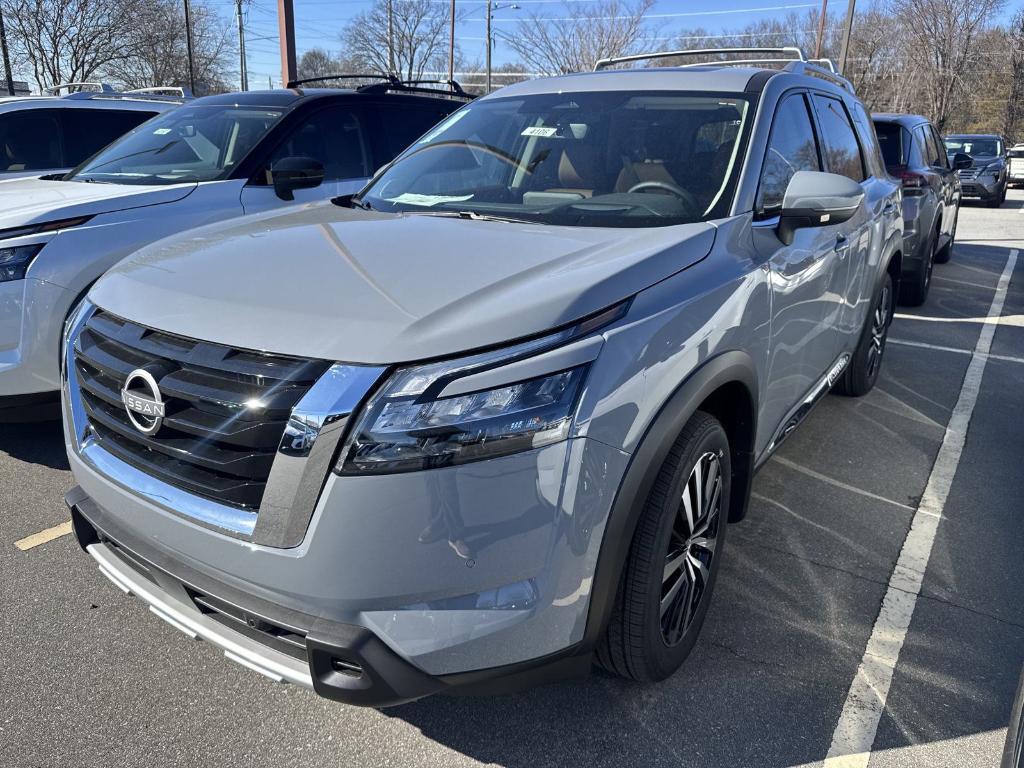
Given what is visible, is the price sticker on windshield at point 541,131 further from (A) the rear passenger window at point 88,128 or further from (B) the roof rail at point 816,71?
(A) the rear passenger window at point 88,128

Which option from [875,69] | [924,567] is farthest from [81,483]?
[875,69]

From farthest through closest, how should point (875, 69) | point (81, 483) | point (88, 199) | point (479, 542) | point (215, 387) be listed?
point (875, 69), point (88, 199), point (81, 483), point (215, 387), point (479, 542)

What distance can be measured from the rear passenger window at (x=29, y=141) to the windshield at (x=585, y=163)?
17.8ft

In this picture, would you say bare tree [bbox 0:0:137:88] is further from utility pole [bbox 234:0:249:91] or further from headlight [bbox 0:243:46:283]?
headlight [bbox 0:243:46:283]

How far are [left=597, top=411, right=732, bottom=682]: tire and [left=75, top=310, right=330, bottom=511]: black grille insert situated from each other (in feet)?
3.14

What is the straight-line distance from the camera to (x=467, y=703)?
2.41m

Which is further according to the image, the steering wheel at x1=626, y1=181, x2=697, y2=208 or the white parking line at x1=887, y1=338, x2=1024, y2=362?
the white parking line at x1=887, y1=338, x2=1024, y2=362

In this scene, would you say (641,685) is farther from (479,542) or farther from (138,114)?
(138,114)

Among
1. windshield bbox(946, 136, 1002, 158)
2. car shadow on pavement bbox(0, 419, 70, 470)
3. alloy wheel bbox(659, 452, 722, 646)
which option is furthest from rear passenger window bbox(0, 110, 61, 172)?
windshield bbox(946, 136, 1002, 158)

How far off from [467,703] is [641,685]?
53 centimetres

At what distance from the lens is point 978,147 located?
20.0m

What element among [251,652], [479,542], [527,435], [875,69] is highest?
[875,69]

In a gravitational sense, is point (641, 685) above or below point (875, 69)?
below

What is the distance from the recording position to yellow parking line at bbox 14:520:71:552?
327cm
